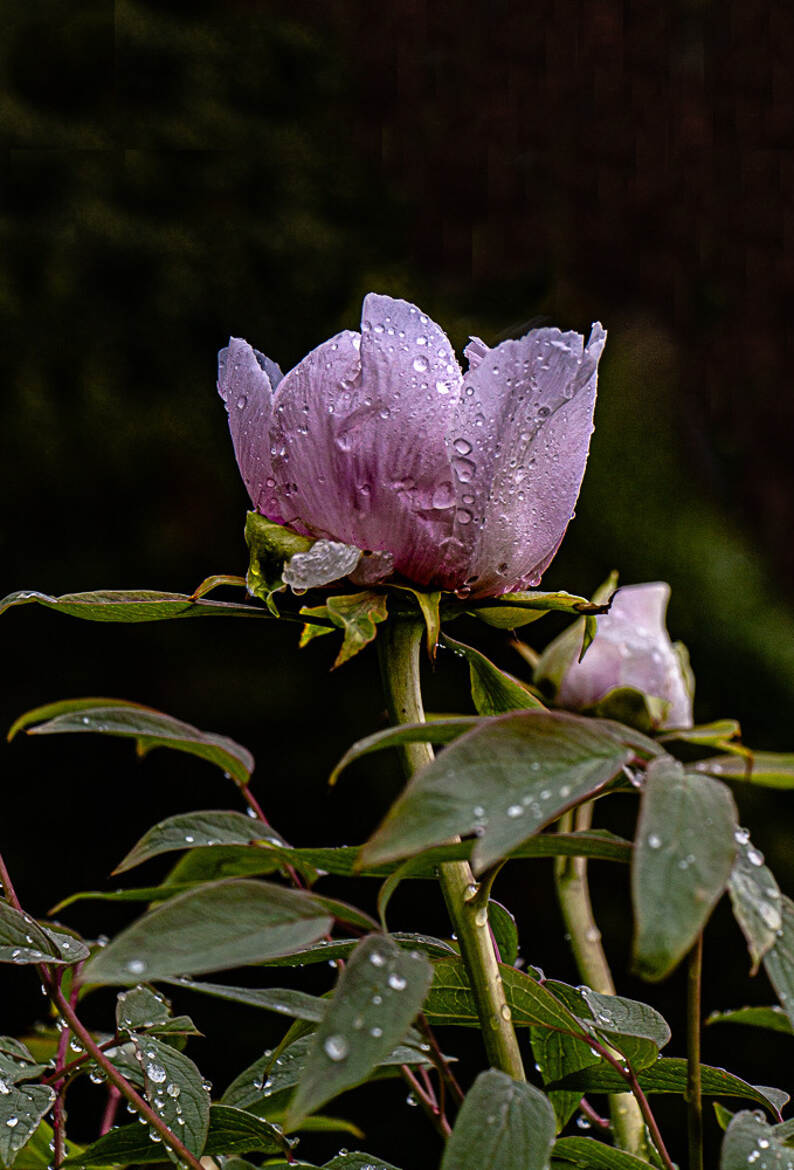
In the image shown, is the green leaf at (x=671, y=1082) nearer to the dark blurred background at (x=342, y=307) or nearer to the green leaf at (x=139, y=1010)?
the green leaf at (x=139, y=1010)

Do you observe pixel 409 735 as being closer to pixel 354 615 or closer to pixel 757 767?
pixel 354 615

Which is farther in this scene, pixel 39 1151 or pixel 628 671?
pixel 628 671

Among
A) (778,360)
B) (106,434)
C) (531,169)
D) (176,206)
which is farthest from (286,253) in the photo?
(778,360)

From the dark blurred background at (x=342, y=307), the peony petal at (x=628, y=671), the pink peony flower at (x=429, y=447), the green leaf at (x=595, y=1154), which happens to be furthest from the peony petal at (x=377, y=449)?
the dark blurred background at (x=342, y=307)

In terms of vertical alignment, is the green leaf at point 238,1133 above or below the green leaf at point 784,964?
below

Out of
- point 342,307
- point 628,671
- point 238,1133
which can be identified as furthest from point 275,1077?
point 342,307

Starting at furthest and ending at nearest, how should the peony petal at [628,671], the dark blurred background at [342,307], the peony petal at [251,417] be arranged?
the dark blurred background at [342,307]
the peony petal at [628,671]
the peony petal at [251,417]
